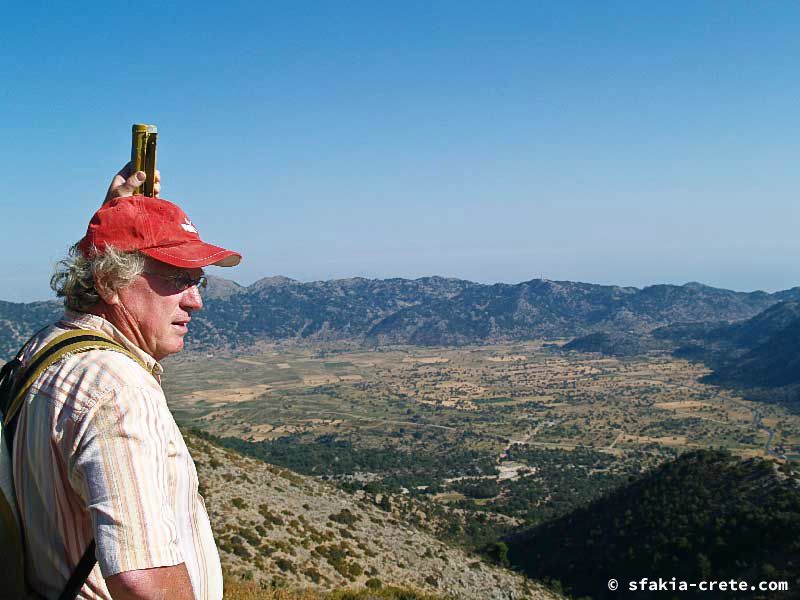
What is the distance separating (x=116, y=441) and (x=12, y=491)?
0.45 metres

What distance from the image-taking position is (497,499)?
5716cm

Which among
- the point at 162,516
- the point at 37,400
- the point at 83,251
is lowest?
the point at 162,516

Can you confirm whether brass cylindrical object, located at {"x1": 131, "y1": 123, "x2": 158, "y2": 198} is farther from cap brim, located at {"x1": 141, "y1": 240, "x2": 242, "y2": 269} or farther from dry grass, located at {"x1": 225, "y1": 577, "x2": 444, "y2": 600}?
dry grass, located at {"x1": 225, "y1": 577, "x2": 444, "y2": 600}

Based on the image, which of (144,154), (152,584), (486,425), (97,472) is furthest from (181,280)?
(486,425)

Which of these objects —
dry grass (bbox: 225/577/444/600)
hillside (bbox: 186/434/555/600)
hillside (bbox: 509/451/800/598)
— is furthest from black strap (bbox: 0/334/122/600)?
hillside (bbox: 509/451/800/598)

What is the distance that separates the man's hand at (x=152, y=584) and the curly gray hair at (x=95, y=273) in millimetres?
1022

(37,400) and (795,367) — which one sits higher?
(37,400)

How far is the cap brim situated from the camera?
2209mm

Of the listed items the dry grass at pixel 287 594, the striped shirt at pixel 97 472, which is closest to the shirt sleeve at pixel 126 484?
the striped shirt at pixel 97 472

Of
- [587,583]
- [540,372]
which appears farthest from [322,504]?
[540,372]

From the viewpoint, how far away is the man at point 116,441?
65.4 inches

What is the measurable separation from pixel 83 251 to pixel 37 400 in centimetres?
69

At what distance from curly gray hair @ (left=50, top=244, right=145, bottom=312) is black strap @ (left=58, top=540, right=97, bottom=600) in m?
0.88

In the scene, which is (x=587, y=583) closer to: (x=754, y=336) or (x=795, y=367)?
(x=795, y=367)
